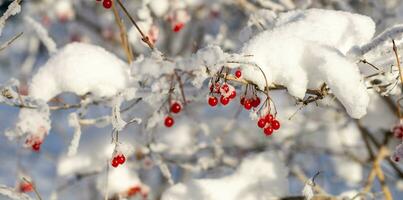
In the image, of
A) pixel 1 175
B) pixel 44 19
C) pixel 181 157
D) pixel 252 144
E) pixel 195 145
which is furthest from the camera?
pixel 1 175

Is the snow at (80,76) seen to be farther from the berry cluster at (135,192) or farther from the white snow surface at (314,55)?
the berry cluster at (135,192)

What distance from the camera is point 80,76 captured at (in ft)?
7.67

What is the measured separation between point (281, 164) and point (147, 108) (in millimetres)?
841

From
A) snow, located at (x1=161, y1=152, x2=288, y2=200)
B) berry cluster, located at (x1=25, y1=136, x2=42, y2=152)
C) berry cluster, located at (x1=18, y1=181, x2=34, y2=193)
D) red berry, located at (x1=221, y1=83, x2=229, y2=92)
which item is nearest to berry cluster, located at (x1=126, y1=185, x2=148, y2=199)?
berry cluster, located at (x1=18, y1=181, x2=34, y2=193)

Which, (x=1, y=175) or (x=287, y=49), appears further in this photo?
(x=1, y=175)

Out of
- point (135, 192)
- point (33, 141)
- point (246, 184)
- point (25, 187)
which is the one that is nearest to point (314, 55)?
point (246, 184)

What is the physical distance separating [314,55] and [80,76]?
1.10 metres

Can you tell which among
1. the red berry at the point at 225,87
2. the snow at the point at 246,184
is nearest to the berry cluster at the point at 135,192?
the snow at the point at 246,184

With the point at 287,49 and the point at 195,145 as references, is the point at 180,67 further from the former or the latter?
the point at 195,145

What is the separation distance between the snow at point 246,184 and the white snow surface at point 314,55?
0.88m

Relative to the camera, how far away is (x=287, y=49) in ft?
6.23

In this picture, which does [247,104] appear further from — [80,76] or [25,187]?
[25,187]

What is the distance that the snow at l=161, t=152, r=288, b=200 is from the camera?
2506 millimetres

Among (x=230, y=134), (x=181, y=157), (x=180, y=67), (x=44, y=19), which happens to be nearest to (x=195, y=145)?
(x=181, y=157)
